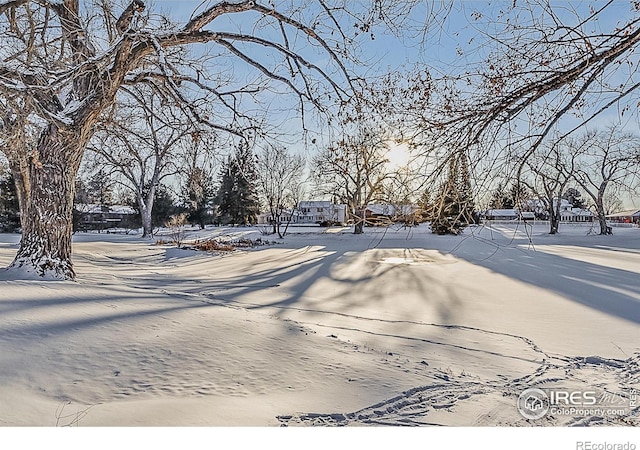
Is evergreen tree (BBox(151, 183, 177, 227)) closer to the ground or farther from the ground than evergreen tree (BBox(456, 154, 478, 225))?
farther from the ground

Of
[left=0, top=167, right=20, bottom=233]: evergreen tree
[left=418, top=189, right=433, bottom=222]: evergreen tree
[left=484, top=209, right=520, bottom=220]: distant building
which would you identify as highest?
[left=0, top=167, right=20, bottom=233]: evergreen tree

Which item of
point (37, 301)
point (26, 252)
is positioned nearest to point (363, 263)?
point (26, 252)

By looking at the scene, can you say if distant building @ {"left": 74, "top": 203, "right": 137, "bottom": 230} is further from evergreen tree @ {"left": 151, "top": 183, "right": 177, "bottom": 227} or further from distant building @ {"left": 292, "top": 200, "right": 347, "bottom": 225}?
distant building @ {"left": 292, "top": 200, "right": 347, "bottom": 225}

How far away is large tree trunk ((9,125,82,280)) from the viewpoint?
14.0 ft

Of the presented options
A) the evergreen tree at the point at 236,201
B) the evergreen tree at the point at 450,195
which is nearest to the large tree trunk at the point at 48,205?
the evergreen tree at the point at 450,195

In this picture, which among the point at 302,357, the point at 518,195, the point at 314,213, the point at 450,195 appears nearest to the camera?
the point at 302,357

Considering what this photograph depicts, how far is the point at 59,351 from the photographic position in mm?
2150

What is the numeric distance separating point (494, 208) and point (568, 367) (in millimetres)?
1211

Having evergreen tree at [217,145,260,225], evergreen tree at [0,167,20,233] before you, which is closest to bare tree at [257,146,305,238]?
evergreen tree at [217,145,260,225]

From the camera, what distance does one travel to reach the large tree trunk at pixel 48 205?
4277 millimetres

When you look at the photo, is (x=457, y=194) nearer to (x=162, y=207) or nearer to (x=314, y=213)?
(x=162, y=207)

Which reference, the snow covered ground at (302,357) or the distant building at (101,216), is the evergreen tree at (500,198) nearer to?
the snow covered ground at (302,357)

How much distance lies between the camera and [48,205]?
14.2 feet

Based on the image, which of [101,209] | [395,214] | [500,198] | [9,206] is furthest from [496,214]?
[101,209]
